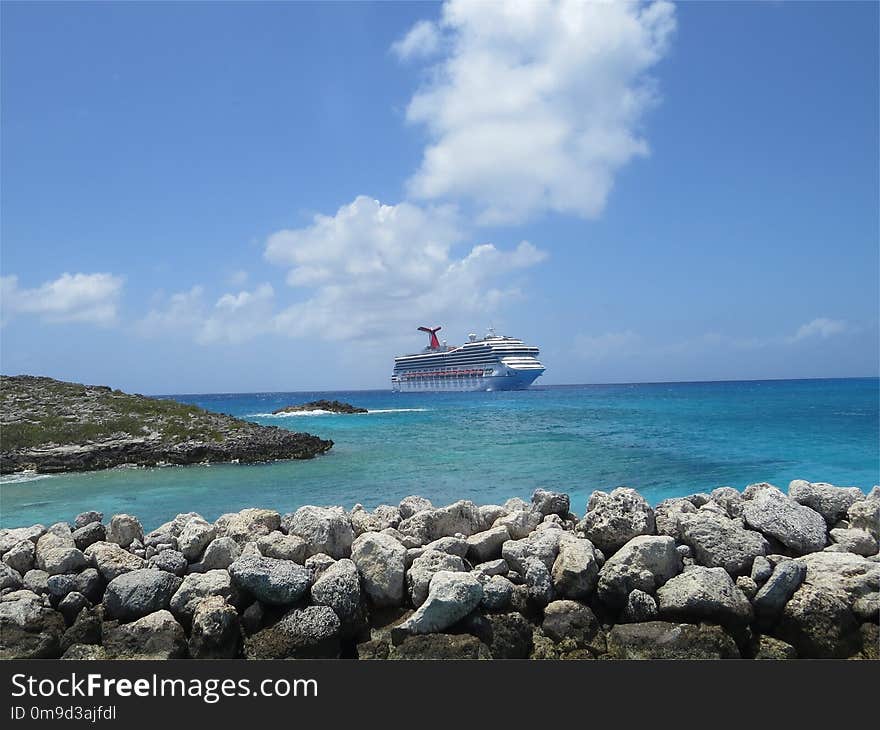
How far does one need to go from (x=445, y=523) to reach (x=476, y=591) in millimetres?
1511

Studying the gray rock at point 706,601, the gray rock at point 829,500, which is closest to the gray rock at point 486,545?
the gray rock at point 706,601

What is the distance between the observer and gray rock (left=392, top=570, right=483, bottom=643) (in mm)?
4207

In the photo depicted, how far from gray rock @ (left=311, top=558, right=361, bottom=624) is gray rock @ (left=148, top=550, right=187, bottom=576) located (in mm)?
1460

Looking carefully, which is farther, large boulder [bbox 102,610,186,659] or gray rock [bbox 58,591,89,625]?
gray rock [bbox 58,591,89,625]

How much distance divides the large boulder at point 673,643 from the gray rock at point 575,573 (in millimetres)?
454

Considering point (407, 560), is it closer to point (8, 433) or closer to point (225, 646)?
point (225, 646)

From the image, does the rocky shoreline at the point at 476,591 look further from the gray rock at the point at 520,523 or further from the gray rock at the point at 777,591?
the gray rock at the point at 520,523

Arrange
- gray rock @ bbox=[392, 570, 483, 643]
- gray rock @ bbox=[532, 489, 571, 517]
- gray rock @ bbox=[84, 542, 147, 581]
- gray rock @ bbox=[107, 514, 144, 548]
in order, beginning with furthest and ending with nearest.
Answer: gray rock @ bbox=[532, 489, 571, 517] → gray rock @ bbox=[107, 514, 144, 548] → gray rock @ bbox=[84, 542, 147, 581] → gray rock @ bbox=[392, 570, 483, 643]

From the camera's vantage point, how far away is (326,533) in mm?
5254

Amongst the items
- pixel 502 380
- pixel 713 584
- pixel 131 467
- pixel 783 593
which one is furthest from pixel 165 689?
pixel 502 380

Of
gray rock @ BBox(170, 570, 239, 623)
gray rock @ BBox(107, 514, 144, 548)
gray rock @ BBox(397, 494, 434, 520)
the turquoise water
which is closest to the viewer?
gray rock @ BBox(170, 570, 239, 623)

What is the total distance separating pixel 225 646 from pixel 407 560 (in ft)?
5.01

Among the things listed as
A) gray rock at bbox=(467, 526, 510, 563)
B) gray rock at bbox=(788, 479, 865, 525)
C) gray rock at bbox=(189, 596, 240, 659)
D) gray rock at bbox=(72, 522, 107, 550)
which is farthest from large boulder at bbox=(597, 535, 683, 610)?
gray rock at bbox=(72, 522, 107, 550)

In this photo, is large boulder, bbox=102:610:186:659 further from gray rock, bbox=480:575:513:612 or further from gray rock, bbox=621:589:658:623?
gray rock, bbox=621:589:658:623
